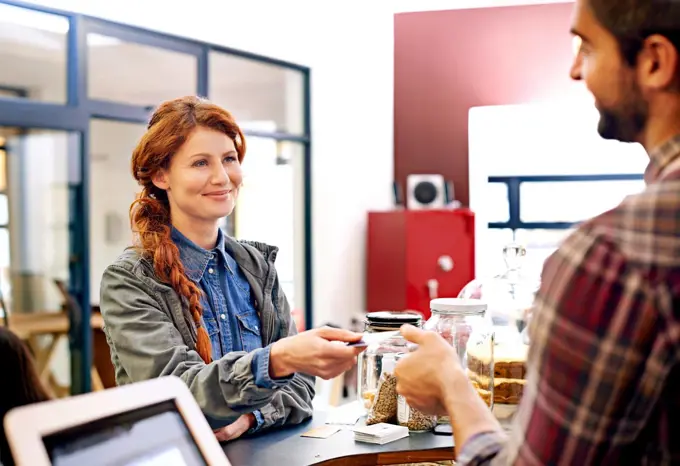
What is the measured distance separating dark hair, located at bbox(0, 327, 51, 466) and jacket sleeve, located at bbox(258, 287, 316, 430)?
97 cm

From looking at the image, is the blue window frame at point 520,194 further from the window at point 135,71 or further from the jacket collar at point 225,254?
the jacket collar at point 225,254

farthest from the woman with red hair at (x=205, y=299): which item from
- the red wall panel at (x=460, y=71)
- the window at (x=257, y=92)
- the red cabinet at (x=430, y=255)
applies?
the red wall panel at (x=460, y=71)

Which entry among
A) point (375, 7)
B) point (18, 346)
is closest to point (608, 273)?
point (18, 346)

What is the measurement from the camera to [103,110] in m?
5.00

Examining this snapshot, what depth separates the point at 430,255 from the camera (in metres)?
7.06

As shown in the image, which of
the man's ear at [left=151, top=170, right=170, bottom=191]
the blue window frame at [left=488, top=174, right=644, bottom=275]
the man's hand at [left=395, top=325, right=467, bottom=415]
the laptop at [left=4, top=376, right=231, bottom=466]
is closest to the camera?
the laptop at [left=4, top=376, right=231, bottom=466]

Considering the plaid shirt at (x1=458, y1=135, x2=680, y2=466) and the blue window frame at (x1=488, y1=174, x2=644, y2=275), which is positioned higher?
the blue window frame at (x1=488, y1=174, x2=644, y2=275)

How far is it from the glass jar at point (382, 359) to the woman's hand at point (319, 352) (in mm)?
197

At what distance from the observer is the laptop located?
0.88 m

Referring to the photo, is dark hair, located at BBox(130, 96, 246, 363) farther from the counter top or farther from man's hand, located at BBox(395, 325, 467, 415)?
man's hand, located at BBox(395, 325, 467, 415)

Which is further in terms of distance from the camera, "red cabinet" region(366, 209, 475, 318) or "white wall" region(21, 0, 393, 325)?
"red cabinet" region(366, 209, 475, 318)

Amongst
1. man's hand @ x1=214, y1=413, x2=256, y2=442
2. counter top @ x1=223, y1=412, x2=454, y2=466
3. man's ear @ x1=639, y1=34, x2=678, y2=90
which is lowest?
counter top @ x1=223, y1=412, x2=454, y2=466

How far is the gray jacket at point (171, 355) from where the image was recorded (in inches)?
64.7

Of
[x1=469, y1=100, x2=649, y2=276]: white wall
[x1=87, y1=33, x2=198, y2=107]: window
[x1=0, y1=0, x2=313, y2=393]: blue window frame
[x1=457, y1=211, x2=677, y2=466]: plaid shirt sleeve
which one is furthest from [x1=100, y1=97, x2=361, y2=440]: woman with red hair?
[x1=469, y1=100, x2=649, y2=276]: white wall
